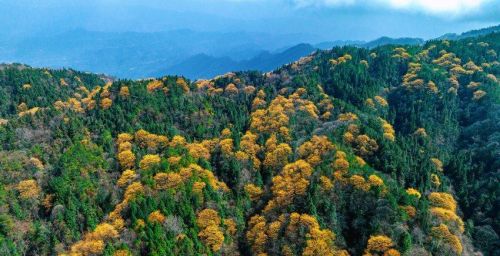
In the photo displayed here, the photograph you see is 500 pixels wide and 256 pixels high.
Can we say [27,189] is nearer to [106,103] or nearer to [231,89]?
[106,103]

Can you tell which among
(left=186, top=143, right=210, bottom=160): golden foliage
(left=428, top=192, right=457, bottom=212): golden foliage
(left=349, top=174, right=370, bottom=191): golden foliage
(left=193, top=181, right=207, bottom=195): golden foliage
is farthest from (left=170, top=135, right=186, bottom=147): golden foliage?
(left=428, top=192, right=457, bottom=212): golden foliage

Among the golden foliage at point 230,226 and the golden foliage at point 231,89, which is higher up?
the golden foliage at point 231,89

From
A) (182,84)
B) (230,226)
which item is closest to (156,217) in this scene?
(230,226)

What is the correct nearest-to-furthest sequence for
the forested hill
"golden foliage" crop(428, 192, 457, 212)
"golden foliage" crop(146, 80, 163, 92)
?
1. the forested hill
2. "golden foliage" crop(428, 192, 457, 212)
3. "golden foliage" crop(146, 80, 163, 92)

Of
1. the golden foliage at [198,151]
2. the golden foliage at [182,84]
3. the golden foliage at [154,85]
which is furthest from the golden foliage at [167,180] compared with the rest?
the golden foliage at [182,84]

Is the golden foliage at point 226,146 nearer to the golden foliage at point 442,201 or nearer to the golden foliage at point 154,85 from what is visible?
the golden foliage at point 154,85

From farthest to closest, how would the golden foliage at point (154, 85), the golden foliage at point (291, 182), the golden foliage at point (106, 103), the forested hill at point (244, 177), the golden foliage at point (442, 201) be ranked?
the golden foliage at point (154, 85), the golden foliage at point (106, 103), the golden foliage at point (442, 201), the golden foliage at point (291, 182), the forested hill at point (244, 177)

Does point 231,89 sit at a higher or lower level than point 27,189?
higher

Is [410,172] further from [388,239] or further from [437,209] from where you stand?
[388,239]

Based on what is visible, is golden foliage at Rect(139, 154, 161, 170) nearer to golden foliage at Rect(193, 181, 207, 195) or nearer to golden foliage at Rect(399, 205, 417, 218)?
golden foliage at Rect(193, 181, 207, 195)

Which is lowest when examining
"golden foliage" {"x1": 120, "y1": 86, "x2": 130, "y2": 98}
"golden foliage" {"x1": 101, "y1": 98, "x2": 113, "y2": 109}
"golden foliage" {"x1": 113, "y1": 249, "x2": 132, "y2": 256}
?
"golden foliage" {"x1": 113, "y1": 249, "x2": 132, "y2": 256}
